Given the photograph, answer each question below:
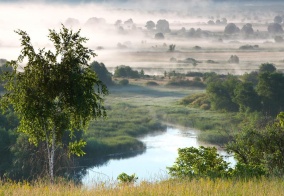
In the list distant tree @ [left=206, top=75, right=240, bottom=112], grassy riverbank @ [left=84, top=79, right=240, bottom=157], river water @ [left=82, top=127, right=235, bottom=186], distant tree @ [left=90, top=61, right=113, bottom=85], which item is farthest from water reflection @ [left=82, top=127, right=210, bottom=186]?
distant tree @ [left=90, top=61, right=113, bottom=85]

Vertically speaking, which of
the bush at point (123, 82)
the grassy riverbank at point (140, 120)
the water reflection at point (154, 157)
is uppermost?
the bush at point (123, 82)

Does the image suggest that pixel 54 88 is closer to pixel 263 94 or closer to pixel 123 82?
pixel 263 94

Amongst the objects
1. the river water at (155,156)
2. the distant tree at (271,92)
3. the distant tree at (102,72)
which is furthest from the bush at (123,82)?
the distant tree at (271,92)

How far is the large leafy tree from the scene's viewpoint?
25578 mm

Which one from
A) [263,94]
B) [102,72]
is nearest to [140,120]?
[263,94]

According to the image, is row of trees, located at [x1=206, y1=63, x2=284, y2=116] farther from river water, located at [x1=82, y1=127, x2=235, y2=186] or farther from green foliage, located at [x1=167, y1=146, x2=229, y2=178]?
green foliage, located at [x1=167, y1=146, x2=229, y2=178]

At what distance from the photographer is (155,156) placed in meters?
107

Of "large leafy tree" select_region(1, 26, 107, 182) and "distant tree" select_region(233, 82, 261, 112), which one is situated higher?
"large leafy tree" select_region(1, 26, 107, 182)

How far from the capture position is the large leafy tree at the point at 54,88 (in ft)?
83.9

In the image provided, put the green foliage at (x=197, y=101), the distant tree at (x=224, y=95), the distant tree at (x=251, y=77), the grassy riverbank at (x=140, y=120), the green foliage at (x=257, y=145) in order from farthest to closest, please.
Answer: the distant tree at (x=251, y=77), the green foliage at (x=197, y=101), the distant tree at (x=224, y=95), the grassy riverbank at (x=140, y=120), the green foliage at (x=257, y=145)

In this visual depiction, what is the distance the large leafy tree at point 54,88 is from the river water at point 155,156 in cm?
5252

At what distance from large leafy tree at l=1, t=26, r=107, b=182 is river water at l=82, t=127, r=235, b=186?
5252cm

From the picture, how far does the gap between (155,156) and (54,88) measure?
3233 inches

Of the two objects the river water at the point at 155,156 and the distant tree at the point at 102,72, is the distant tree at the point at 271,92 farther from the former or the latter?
the distant tree at the point at 102,72
